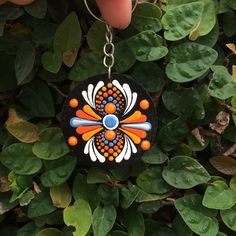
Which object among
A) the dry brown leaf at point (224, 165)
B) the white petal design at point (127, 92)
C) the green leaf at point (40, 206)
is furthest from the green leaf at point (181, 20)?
the green leaf at point (40, 206)

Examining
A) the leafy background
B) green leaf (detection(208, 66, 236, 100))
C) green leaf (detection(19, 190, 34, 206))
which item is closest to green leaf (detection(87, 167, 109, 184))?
the leafy background

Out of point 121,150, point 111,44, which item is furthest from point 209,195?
point 111,44

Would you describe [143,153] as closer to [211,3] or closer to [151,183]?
[151,183]

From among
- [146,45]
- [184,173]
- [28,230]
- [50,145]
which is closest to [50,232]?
[28,230]

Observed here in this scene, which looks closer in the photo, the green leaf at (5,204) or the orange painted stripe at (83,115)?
the orange painted stripe at (83,115)

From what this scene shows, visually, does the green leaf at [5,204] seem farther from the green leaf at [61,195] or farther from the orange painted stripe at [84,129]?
the orange painted stripe at [84,129]

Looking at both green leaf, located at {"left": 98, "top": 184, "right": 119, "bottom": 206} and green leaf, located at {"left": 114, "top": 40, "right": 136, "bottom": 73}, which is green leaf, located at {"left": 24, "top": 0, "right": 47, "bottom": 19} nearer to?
green leaf, located at {"left": 114, "top": 40, "right": 136, "bottom": 73}
